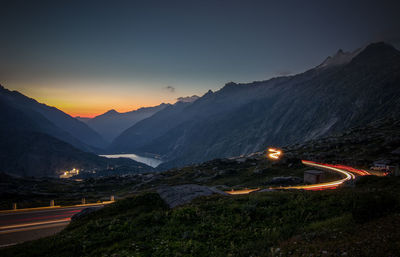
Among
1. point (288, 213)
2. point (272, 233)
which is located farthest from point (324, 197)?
point (272, 233)

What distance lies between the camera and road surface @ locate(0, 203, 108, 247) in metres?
20.3

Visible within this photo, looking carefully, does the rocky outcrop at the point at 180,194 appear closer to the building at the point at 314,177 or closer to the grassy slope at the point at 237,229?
the grassy slope at the point at 237,229

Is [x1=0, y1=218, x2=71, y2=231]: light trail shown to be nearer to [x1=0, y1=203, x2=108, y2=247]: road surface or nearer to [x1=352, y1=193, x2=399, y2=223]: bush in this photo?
[x1=0, y1=203, x2=108, y2=247]: road surface

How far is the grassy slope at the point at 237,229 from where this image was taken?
962 centimetres

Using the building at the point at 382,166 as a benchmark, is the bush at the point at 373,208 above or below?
above

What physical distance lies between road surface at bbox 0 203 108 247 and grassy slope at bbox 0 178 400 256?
22.0ft

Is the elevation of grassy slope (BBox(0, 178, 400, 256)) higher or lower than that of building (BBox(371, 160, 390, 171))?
higher

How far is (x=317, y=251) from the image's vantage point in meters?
7.68

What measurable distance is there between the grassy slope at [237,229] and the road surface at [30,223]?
669 cm

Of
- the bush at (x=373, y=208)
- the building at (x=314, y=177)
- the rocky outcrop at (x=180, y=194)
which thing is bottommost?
A: the building at (x=314, y=177)

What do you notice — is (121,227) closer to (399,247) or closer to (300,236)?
(300,236)

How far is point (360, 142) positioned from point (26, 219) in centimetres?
11140

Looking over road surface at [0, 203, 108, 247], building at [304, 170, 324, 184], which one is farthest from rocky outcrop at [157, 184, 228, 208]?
building at [304, 170, 324, 184]

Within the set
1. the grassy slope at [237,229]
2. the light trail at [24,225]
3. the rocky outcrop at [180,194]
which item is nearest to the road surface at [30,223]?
the light trail at [24,225]
